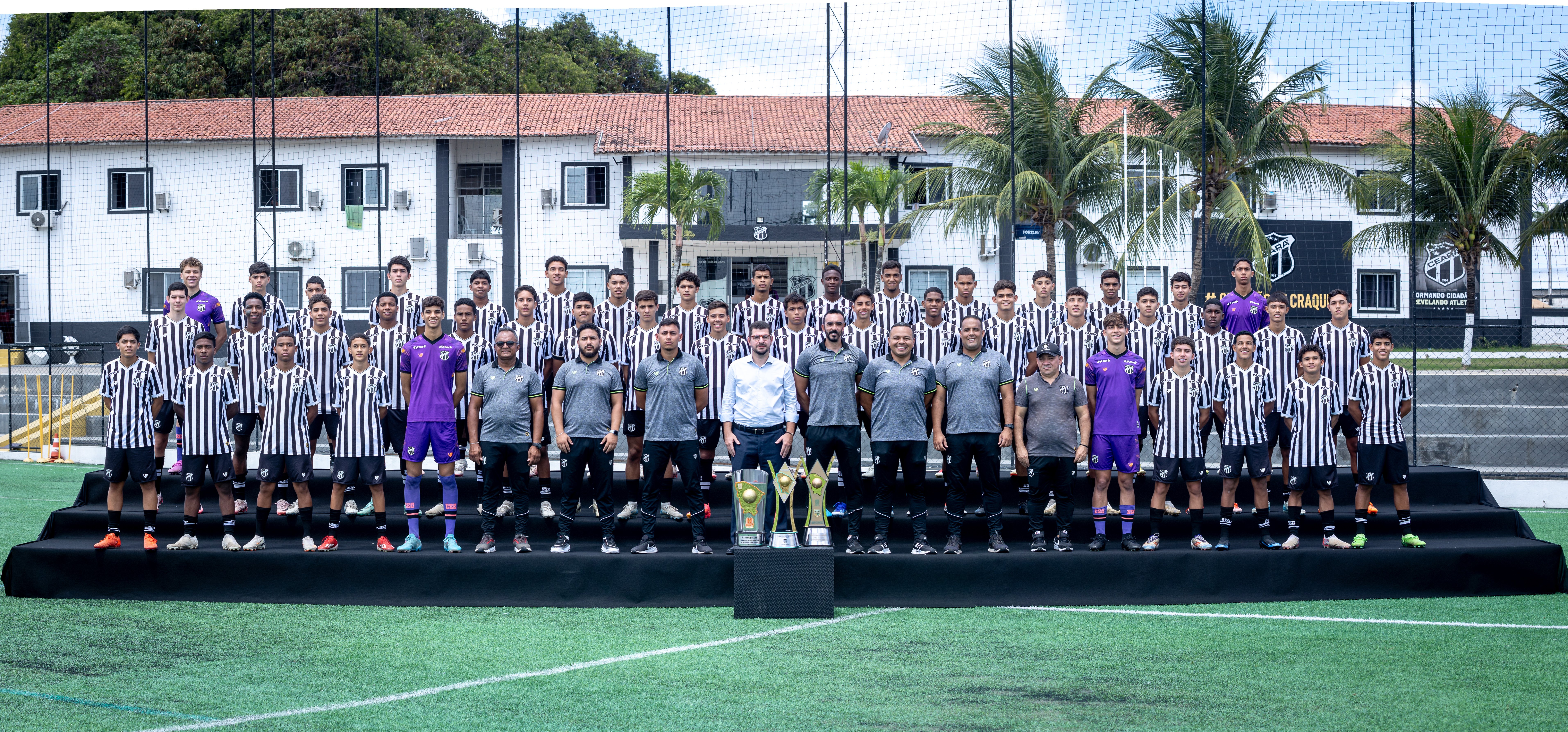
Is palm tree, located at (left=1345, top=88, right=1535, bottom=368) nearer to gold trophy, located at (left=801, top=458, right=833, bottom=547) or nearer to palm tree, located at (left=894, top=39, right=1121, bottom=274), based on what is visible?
palm tree, located at (left=894, top=39, right=1121, bottom=274)

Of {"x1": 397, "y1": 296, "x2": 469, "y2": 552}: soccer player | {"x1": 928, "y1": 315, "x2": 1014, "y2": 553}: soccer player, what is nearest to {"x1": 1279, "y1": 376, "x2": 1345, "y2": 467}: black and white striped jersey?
{"x1": 928, "y1": 315, "x2": 1014, "y2": 553}: soccer player

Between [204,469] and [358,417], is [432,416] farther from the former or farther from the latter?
[204,469]

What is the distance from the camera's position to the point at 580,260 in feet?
60.6

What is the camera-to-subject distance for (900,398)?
762cm

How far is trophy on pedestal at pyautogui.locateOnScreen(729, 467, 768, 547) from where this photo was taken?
275 inches

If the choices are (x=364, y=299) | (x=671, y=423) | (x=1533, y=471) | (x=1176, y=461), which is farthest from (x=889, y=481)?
(x=364, y=299)

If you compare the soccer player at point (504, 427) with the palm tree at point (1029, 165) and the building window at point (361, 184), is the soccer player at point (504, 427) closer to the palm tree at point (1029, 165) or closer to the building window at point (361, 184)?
the palm tree at point (1029, 165)

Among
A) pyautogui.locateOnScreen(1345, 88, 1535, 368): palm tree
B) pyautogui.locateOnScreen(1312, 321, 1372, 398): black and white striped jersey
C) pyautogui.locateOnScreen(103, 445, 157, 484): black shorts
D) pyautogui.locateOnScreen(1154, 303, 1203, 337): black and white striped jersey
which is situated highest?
pyautogui.locateOnScreen(1345, 88, 1535, 368): palm tree

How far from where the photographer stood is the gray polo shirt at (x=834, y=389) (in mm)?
Result: 7648

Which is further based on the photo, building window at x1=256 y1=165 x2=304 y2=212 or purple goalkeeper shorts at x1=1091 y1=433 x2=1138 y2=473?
building window at x1=256 y1=165 x2=304 y2=212

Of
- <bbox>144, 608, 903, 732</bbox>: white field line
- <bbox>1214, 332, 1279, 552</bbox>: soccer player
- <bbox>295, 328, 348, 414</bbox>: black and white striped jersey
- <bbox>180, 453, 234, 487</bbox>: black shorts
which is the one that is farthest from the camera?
<bbox>295, 328, 348, 414</bbox>: black and white striped jersey

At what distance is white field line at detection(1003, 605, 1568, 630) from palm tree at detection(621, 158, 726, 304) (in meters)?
13.2

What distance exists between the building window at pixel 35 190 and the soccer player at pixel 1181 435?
22.0 m

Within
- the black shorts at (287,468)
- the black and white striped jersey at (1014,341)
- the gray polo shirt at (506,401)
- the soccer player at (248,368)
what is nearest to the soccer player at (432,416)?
the gray polo shirt at (506,401)
